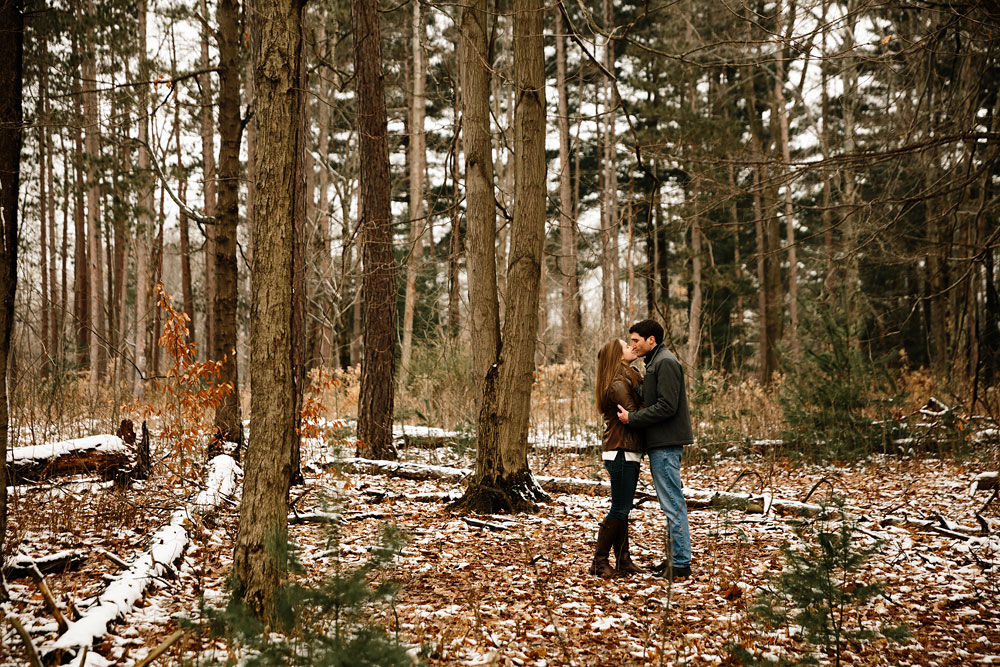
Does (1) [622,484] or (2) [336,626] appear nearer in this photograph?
(2) [336,626]

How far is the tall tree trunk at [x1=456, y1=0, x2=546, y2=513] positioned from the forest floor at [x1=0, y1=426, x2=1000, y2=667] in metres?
0.42

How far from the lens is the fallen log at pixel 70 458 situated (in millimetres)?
6375

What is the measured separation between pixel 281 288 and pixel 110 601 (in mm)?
1914

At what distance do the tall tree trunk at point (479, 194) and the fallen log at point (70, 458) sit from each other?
3.75 m

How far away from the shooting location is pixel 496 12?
670 cm

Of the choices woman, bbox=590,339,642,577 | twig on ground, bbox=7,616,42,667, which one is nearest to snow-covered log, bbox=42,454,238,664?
twig on ground, bbox=7,616,42,667

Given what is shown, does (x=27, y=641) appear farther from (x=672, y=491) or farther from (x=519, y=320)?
(x=519, y=320)

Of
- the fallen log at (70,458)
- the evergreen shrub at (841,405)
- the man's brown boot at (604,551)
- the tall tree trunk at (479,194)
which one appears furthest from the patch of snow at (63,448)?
the evergreen shrub at (841,405)

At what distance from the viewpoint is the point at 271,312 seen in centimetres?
364

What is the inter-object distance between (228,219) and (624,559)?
6.50 m

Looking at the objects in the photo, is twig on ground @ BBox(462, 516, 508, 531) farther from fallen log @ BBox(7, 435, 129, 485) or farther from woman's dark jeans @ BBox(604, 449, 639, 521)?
fallen log @ BBox(7, 435, 129, 485)

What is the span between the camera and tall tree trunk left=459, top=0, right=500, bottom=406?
7.17 metres

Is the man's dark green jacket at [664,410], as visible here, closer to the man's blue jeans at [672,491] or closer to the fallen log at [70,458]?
the man's blue jeans at [672,491]

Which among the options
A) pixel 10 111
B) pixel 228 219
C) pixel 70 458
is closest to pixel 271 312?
pixel 10 111
